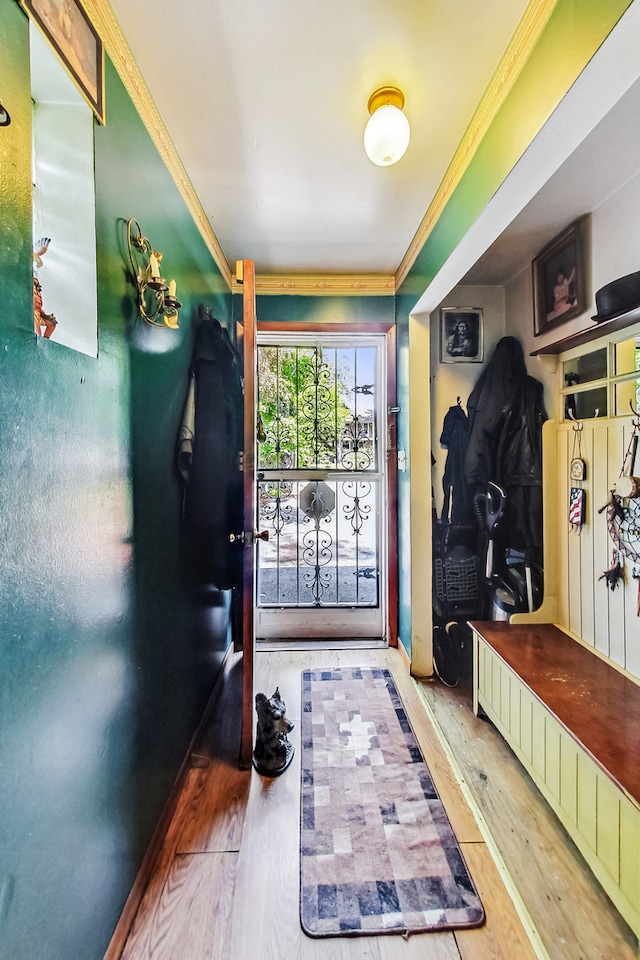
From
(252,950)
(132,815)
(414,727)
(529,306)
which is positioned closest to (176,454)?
(132,815)

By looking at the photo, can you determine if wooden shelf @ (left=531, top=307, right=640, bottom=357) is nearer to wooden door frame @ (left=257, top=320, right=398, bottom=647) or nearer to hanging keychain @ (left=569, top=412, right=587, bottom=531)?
hanging keychain @ (left=569, top=412, right=587, bottom=531)

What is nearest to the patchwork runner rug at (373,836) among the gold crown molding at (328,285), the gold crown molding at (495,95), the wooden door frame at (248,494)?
the wooden door frame at (248,494)

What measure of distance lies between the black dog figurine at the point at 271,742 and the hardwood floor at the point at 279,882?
35mm

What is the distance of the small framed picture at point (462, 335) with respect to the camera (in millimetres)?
2535

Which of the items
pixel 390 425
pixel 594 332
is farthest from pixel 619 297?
pixel 390 425

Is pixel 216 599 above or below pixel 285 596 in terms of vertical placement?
above

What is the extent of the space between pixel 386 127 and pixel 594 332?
1.11 metres

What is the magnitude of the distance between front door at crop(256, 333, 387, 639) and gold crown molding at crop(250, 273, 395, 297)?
30 centimetres

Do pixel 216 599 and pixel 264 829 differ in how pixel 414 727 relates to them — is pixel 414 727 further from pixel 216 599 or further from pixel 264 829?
pixel 216 599

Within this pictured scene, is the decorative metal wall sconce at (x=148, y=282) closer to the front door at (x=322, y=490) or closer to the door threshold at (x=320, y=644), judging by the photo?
the front door at (x=322, y=490)

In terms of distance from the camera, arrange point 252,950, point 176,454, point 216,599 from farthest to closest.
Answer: point 216,599 < point 176,454 < point 252,950

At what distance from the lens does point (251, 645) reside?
1.58m

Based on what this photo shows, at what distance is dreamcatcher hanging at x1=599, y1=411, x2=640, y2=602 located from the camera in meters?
1.47

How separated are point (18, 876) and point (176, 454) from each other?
118 centimetres
